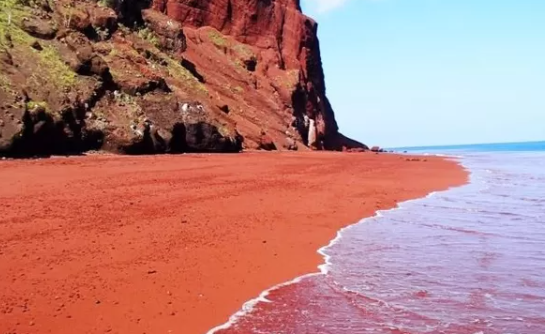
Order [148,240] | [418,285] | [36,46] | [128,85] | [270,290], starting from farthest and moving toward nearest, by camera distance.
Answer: [128,85] → [36,46] → [148,240] → [418,285] → [270,290]

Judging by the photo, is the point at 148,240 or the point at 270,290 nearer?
the point at 270,290

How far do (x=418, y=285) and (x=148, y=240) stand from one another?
3.69 m

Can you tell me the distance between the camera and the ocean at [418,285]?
5215mm

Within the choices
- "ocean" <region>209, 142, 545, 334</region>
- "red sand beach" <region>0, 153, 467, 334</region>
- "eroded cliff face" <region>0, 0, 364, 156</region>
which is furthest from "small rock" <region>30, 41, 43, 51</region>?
"ocean" <region>209, 142, 545, 334</region>

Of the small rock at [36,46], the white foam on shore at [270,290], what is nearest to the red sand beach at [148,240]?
the white foam on shore at [270,290]

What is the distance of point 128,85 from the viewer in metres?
24.4

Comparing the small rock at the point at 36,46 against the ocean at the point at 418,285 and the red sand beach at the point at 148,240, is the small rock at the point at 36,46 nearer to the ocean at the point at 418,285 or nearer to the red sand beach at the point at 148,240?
the red sand beach at the point at 148,240

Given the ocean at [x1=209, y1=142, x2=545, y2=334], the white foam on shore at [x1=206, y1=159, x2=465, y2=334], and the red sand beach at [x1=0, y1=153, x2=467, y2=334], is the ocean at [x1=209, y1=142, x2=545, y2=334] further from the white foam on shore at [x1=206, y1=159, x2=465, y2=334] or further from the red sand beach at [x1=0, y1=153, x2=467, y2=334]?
the red sand beach at [x1=0, y1=153, x2=467, y2=334]

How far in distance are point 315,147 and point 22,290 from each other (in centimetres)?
4424

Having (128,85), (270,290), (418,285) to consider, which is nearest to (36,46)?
(128,85)

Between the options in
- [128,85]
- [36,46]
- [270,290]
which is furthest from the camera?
[128,85]

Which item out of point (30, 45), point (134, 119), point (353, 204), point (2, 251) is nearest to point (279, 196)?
point (353, 204)

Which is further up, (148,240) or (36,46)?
(36,46)

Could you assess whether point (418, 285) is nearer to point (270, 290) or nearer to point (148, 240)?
point (270, 290)
